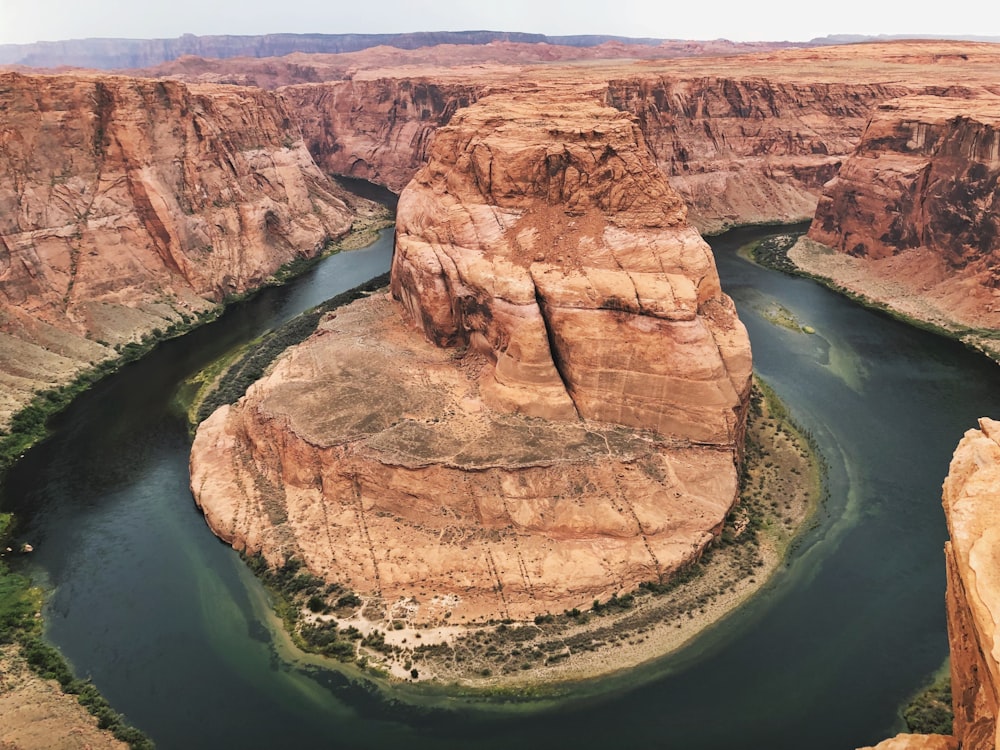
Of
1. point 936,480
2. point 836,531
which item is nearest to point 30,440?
point 836,531

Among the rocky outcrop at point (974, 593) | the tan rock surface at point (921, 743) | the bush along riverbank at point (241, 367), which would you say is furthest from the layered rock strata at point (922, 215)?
the tan rock surface at point (921, 743)

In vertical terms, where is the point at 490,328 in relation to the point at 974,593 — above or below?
Answer: below

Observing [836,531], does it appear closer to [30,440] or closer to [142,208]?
[30,440]

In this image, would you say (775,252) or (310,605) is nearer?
(310,605)

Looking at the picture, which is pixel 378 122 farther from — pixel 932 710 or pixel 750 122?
pixel 932 710

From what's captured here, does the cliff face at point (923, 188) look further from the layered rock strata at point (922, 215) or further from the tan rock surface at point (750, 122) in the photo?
the tan rock surface at point (750, 122)

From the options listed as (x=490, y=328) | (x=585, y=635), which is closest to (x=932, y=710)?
(x=585, y=635)
